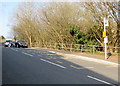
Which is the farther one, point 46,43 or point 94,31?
point 46,43

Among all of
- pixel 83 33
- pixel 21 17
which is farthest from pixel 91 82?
pixel 21 17


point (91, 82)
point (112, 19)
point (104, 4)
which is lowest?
point (91, 82)

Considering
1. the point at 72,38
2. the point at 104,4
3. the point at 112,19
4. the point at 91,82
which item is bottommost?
the point at 91,82

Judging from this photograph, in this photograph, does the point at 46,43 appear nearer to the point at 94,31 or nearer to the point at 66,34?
the point at 66,34

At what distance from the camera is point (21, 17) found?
161 feet

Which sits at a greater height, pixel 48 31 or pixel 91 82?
pixel 48 31

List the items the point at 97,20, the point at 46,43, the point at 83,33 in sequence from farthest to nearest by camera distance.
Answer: the point at 46,43 < the point at 83,33 < the point at 97,20

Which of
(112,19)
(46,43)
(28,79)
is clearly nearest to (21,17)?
(46,43)

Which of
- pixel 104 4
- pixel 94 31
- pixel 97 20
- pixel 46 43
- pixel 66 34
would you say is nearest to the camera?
pixel 104 4

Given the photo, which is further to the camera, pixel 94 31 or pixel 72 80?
pixel 94 31

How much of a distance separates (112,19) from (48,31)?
15.5 meters

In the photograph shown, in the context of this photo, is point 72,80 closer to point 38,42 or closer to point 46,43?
point 46,43

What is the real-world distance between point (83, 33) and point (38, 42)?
1980 cm

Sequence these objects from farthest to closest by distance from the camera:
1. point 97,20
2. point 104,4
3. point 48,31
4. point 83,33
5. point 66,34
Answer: point 48,31
point 66,34
point 83,33
point 97,20
point 104,4
